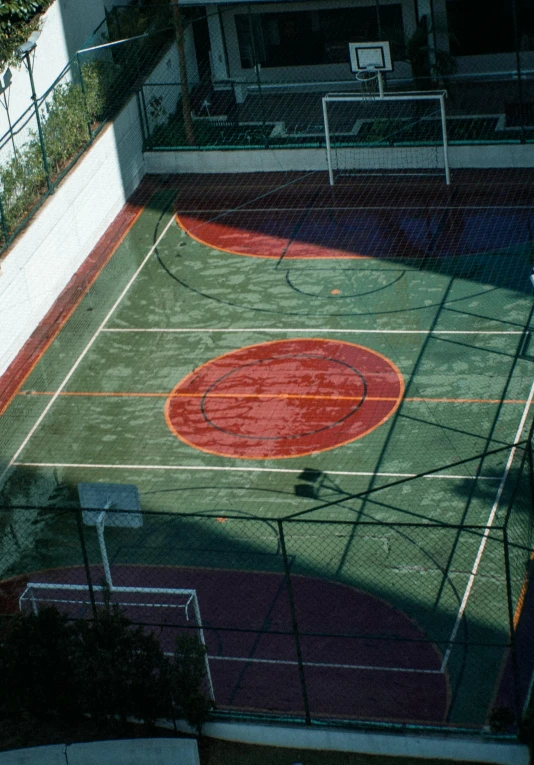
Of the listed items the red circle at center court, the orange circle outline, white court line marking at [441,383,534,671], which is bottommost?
white court line marking at [441,383,534,671]

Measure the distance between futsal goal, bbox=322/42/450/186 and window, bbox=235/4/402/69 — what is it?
A: 2500mm

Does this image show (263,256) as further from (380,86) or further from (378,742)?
(378,742)

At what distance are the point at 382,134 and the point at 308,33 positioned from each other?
17.3ft

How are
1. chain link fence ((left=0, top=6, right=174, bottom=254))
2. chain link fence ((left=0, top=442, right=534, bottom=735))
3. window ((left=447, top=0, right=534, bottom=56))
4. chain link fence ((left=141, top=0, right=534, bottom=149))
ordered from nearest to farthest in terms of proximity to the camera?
1. chain link fence ((left=0, top=442, right=534, bottom=735))
2. chain link fence ((left=0, top=6, right=174, bottom=254))
3. chain link fence ((left=141, top=0, right=534, bottom=149))
4. window ((left=447, top=0, right=534, bottom=56))

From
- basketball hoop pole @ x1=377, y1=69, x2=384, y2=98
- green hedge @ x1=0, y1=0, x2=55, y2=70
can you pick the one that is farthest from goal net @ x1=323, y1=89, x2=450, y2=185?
green hedge @ x1=0, y1=0, x2=55, y2=70

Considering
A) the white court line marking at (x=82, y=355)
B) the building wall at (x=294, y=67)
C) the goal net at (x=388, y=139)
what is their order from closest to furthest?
the white court line marking at (x=82, y=355) < the goal net at (x=388, y=139) < the building wall at (x=294, y=67)

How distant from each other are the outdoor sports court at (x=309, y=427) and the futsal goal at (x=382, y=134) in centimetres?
57

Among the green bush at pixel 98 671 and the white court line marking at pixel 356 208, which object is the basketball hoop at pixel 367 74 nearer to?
the white court line marking at pixel 356 208

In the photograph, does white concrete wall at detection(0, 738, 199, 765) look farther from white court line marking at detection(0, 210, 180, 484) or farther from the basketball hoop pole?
the basketball hoop pole

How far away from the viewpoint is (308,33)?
36125mm

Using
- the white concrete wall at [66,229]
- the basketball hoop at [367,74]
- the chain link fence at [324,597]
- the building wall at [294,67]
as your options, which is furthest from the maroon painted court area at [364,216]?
the chain link fence at [324,597]

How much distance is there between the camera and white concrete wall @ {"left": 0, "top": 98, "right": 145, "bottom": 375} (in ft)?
87.9

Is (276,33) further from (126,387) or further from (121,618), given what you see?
(121,618)

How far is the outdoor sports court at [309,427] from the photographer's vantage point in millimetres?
18125
